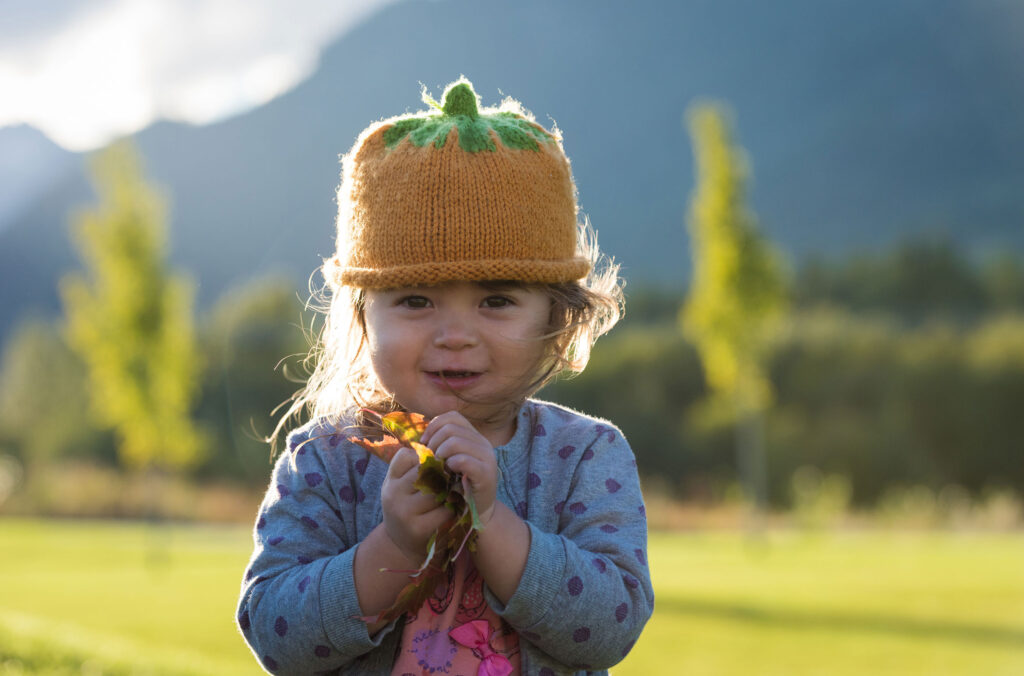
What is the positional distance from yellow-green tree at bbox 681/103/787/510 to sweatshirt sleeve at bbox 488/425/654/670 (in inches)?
520

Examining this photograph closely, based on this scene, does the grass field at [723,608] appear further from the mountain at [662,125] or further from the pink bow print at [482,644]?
the mountain at [662,125]

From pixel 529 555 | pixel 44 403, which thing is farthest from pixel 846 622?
pixel 44 403

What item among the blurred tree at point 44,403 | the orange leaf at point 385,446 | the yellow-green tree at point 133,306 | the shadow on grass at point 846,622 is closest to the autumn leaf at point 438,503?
the orange leaf at point 385,446

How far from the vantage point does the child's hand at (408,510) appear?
1633 millimetres

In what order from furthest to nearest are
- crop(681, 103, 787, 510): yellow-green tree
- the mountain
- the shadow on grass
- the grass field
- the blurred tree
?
the mountain < the blurred tree < crop(681, 103, 787, 510): yellow-green tree < the shadow on grass < the grass field

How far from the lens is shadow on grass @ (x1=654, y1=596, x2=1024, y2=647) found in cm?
879

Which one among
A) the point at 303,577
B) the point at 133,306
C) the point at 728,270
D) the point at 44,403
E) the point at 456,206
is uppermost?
the point at 728,270

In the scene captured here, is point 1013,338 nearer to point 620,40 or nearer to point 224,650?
point 224,650

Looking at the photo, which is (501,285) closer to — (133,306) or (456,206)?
(456,206)

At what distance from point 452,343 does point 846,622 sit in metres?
8.62

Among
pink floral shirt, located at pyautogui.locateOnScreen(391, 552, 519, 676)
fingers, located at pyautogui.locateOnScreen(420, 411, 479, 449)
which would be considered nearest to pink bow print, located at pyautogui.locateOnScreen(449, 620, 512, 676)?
pink floral shirt, located at pyautogui.locateOnScreen(391, 552, 519, 676)

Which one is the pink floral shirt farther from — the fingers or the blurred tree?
the blurred tree

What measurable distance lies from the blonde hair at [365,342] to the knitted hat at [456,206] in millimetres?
75

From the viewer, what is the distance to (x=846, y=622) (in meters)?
9.27
